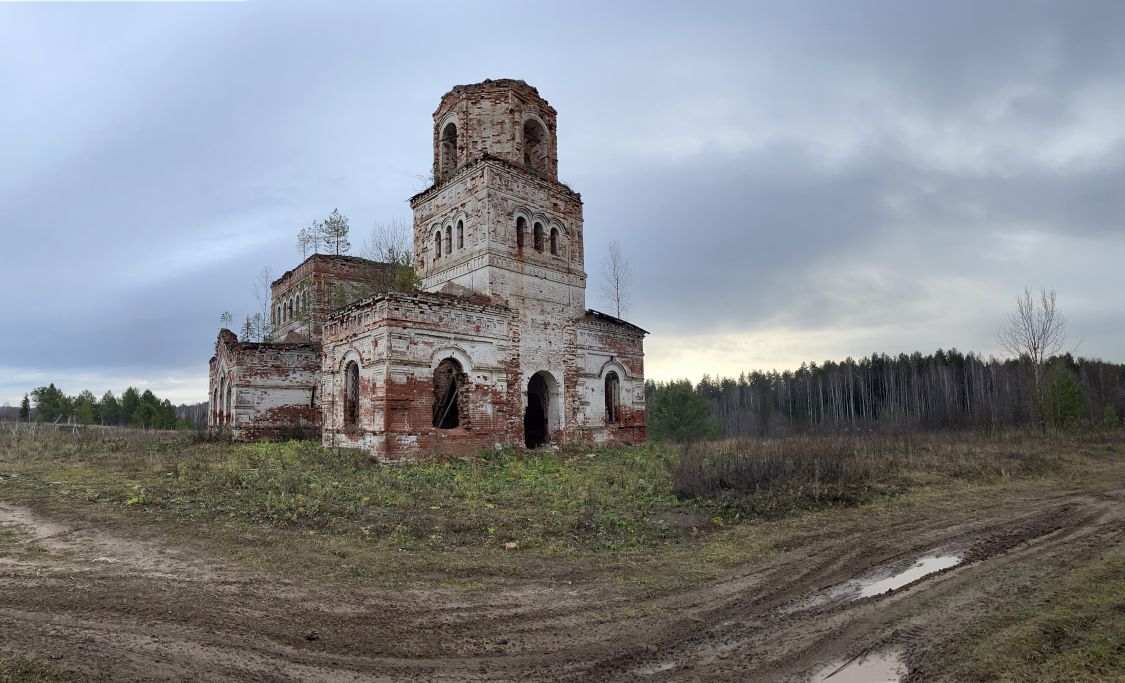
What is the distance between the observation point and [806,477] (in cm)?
1223

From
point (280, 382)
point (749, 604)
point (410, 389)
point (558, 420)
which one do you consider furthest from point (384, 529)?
point (280, 382)

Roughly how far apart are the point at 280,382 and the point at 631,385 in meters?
14.4

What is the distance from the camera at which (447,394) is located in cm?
1914

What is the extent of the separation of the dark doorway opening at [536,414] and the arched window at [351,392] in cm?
551

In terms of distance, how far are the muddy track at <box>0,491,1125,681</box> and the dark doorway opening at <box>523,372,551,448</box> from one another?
12960 millimetres

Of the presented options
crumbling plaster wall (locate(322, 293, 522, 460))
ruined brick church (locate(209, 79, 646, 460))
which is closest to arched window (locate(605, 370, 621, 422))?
ruined brick church (locate(209, 79, 646, 460))

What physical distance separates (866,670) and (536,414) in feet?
56.2

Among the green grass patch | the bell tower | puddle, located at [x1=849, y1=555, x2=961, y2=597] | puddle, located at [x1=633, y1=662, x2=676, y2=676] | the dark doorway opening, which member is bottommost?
puddle, located at [x1=849, y1=555, x2=961, y2=597]

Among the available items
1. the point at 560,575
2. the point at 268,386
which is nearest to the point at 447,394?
the point at 268,386

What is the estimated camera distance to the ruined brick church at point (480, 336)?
16359 millimetres

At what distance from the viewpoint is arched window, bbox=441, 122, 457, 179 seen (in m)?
21.3

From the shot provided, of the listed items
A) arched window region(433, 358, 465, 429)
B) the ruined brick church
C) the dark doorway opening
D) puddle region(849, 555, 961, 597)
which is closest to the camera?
puddle region(849, 555, 961, 597)

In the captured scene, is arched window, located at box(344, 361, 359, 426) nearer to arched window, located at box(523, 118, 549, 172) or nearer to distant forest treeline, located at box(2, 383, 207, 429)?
arched window, located at box(523, 118, 549, 172)

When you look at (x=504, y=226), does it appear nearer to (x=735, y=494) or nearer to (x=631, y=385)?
(x=631, y=385)
